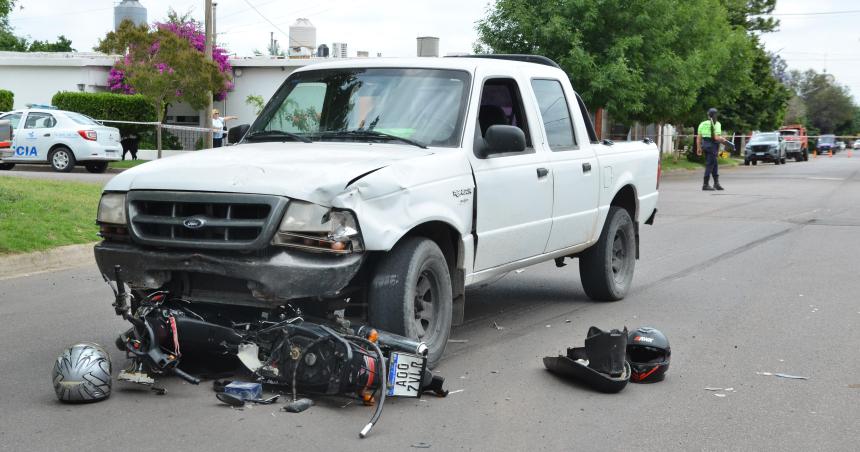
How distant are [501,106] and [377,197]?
2188 mm

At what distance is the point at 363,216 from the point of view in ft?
18.7

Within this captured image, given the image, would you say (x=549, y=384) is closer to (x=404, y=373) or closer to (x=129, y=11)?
(x=404, y=373)

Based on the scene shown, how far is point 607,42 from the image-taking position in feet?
103

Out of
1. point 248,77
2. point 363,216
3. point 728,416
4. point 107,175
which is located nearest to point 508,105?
point 363,216

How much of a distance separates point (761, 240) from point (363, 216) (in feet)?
33.9

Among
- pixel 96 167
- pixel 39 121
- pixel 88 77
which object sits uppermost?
pixel 88 77

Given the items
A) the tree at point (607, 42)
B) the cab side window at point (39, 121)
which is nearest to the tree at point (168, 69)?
the cab side window at point (39, 121)

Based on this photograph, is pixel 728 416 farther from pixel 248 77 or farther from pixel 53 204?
pixel 248 77

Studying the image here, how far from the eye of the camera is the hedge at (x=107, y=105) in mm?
35344

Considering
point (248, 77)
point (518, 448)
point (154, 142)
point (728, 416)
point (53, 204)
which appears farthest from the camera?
point (248, 77)

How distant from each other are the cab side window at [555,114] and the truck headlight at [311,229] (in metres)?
2.83

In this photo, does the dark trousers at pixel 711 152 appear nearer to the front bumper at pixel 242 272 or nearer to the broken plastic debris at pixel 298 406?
the front bumper at pixel 242 272

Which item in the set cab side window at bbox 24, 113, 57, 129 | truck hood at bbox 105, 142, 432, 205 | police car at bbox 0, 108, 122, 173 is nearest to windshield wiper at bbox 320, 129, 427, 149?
truck hood at bbox 105, 142, 432, 205

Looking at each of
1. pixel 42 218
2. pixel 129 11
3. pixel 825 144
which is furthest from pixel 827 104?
pixel 42 218
